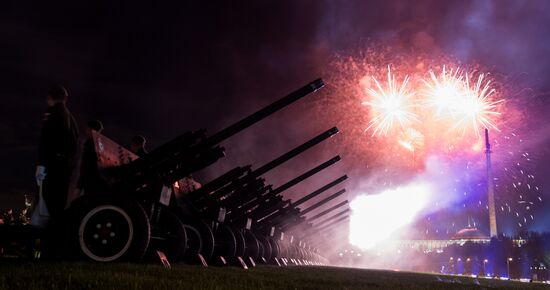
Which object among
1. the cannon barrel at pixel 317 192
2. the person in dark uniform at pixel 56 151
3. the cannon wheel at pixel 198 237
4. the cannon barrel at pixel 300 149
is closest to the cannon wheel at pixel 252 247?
the cannon barrel at pixel 300 149

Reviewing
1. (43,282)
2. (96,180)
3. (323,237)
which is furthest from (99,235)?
(323,237)

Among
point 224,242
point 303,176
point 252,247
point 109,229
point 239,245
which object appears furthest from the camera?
point 303,176

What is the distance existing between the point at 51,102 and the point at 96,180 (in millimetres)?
1917

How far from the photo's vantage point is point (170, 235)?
1135 cm

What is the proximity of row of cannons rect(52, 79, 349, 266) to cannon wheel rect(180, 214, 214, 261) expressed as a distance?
2 centimetres

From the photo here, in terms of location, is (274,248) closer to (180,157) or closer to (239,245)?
(239,245)

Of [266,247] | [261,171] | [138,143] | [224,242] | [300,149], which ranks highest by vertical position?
[300,149]

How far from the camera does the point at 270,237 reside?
76.7 ft

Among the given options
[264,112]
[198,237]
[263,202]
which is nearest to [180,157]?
[198,237]

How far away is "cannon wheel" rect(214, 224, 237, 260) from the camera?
1477 cm

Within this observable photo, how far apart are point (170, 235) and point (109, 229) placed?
2.70 m

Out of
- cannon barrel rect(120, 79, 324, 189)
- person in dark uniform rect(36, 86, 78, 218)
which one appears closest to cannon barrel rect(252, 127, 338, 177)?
cannon barrel rect(120, 79, 324, 189)

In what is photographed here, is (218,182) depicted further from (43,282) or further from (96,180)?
(43,282)

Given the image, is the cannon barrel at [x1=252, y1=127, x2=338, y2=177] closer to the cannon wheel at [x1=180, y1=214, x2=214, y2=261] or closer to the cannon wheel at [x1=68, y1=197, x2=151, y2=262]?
the cannon wheel at [x1=180, y1=214, x2=214, y2=261]
